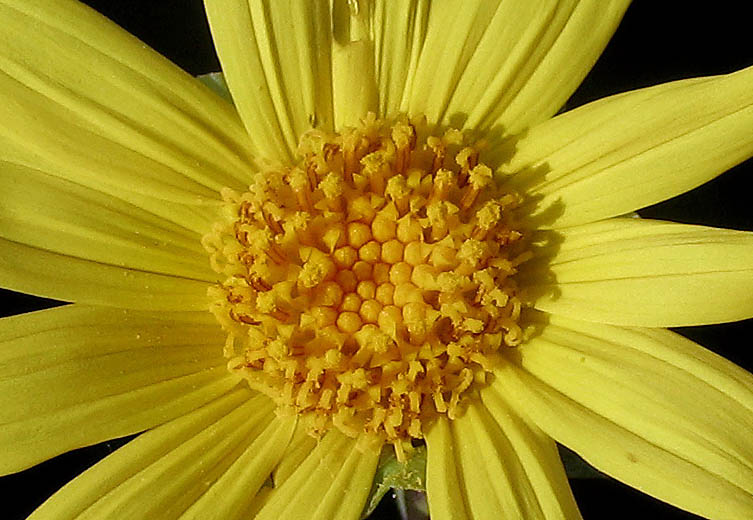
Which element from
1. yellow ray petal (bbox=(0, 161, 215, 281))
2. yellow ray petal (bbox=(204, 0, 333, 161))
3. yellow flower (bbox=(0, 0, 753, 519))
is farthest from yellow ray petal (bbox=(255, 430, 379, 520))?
yellow ray petal (bbox=(204, 0, 333, 161))

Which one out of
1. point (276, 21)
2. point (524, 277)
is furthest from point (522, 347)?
point (276, 21)

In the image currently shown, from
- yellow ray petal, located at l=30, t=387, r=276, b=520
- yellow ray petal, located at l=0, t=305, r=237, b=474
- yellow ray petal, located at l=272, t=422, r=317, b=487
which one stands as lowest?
yellow ray petal, located at l=272, t=422, r=317, b=487

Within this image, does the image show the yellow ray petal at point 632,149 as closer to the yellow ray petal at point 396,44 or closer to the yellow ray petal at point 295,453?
the yellow ray petal at point 396,44

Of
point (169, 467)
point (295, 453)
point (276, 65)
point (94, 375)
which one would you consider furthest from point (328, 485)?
point (276, 65)

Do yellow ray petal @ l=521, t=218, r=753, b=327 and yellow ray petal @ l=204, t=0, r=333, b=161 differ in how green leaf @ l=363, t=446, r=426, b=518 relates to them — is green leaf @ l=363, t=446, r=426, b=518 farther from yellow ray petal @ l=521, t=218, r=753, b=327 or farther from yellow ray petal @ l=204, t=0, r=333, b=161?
yellow ray petal @ l=204, t=0, r=333, b=161

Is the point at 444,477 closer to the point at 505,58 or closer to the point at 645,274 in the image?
the point at 645,274

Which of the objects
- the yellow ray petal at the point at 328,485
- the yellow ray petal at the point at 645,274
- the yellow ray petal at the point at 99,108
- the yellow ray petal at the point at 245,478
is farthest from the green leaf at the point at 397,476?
the yellow ray petal at the point at 99,108

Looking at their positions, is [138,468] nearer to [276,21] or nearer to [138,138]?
[138,138]
